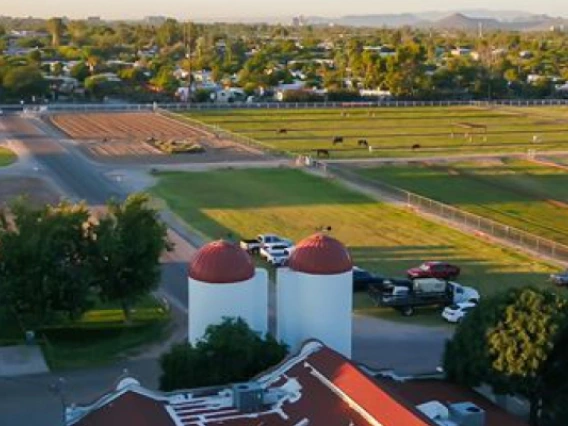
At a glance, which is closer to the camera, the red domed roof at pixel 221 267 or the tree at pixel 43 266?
the red domed roof at pixel 221 267

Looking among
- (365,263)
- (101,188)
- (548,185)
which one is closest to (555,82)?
(548,185)

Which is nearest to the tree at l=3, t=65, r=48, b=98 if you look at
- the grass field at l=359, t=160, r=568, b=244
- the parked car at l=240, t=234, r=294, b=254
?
the grass field at l=359, t=160, r=568, b=244

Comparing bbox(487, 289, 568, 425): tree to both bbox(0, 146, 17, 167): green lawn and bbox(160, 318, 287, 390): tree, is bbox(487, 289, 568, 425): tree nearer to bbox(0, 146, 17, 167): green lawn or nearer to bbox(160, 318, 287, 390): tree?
bbox(160, 318, 287, 390): tree

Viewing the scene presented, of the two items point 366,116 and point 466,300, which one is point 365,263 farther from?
point 366,116

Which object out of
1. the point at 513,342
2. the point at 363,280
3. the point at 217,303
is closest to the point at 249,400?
the point at 217,303

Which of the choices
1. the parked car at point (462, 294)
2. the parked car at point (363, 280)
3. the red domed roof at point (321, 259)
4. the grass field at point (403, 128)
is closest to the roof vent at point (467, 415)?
the red domed roof at point (321, 259)

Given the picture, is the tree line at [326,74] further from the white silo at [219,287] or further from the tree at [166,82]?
the white silo at [219,287]

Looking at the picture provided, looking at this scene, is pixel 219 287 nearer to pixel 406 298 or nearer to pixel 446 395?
pixel 446 395
